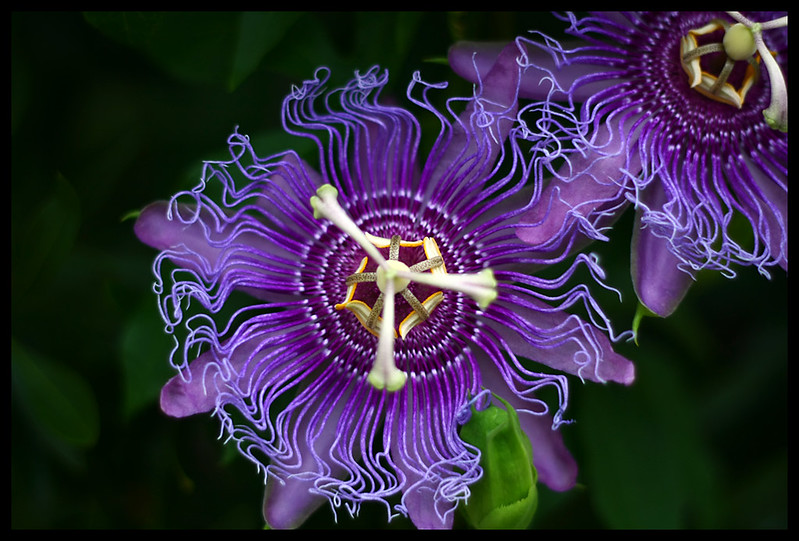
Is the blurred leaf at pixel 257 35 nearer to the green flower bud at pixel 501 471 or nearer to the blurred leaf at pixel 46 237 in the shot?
the blurred leaf at pixel 46 237

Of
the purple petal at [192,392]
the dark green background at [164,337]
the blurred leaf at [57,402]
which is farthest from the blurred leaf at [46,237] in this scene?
the purple petal at [192,392]

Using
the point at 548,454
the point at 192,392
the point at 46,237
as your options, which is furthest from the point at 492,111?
the point at 46,237

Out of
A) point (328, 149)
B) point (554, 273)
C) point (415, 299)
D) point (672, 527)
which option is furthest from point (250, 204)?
point (672, 527)

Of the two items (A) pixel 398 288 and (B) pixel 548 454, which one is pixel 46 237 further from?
(B) pixel 548 454

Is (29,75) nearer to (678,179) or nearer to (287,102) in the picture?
(287,102)

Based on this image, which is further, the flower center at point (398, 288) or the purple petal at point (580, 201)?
the flower center at point (398, 288)

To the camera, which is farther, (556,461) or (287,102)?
(287,102)
